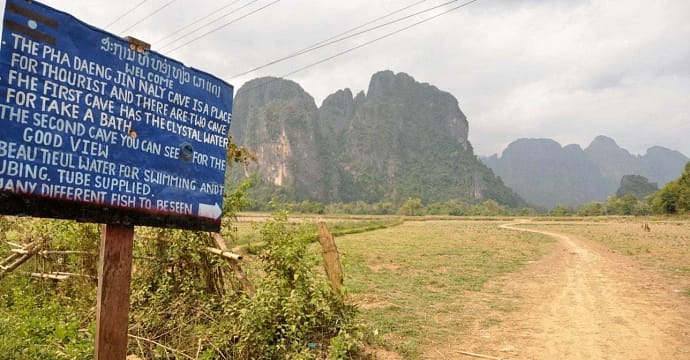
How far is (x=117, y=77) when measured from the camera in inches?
96.9

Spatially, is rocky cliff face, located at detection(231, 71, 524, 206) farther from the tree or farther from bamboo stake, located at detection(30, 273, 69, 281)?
bamboo stake, located at detection(30, 273, 69, 281)

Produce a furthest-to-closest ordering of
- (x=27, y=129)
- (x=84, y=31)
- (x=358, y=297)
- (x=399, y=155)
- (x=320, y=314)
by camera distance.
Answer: (x=399, y=155)
(x=358, y=297)
(x=320, y=314)
(x=84, y=31)
(x=27, y=129)

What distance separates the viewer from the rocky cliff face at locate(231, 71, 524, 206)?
11006cm

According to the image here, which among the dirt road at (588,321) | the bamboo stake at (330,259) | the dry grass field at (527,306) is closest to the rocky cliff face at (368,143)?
the dry grass field at (527,306)

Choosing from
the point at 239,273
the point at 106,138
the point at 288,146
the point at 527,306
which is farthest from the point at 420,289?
the point at 288,146

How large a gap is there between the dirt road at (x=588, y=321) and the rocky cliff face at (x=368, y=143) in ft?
306

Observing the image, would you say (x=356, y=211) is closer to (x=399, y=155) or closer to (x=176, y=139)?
(x=399, y=155)

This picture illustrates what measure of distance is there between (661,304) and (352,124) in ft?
403

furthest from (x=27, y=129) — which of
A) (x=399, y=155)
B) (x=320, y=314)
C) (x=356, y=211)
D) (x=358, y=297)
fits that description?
(x=399, y=155)

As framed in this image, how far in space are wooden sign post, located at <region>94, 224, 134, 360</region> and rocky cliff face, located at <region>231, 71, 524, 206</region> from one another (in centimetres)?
9883

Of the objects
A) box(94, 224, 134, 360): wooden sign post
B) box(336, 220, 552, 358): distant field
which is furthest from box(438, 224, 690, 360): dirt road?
box(94, 224, 134, 360): wooden sign post

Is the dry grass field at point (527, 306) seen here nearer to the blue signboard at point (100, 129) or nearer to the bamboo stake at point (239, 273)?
the bamboo stake at point (239, 273)

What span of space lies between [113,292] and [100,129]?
Answer: 1.00m

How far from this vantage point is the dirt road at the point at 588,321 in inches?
195
